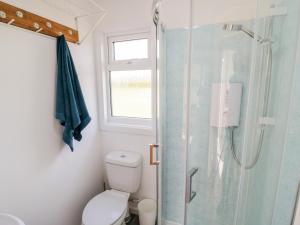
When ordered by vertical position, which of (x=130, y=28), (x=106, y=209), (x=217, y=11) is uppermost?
(x=130, y=28)

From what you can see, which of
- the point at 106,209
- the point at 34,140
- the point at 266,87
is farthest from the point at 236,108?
the point at 34,140

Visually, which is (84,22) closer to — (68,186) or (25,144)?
(25,144)

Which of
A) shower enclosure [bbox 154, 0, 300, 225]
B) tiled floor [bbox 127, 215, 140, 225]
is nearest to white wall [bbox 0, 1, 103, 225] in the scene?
tiled floor [bbox 127, 215, 140, 225]

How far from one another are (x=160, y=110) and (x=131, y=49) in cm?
88

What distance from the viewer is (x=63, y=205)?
158cm

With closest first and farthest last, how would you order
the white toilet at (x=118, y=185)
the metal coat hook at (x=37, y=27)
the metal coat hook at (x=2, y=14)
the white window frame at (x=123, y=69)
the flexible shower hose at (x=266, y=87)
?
the flexible shower hose at (x=266, y=87)
the metal coat hook at (x=2, y=14)
the metal coat hook at (x=37, y=27)
the white toilet at (x=118, y=185)
the white window frame at (x=123, y=69)

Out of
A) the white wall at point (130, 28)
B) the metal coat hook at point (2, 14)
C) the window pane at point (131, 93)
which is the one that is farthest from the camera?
the window pane at point (131, 93)

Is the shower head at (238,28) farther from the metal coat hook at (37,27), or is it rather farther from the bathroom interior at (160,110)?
the metal coat hook at (37,27)

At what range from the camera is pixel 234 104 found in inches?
→ 45.8

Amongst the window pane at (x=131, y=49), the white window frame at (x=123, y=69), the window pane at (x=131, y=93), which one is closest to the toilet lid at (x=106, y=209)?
the white window frame at (x=123, y=69)

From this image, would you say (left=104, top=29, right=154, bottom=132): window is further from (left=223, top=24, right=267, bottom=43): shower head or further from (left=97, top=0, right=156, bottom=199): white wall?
(left=223, top=24, right=267, bottom=43): shower head

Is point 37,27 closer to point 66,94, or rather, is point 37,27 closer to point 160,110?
point 66,94

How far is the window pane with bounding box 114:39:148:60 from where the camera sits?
184 centimetres

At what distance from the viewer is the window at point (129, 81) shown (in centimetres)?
184
